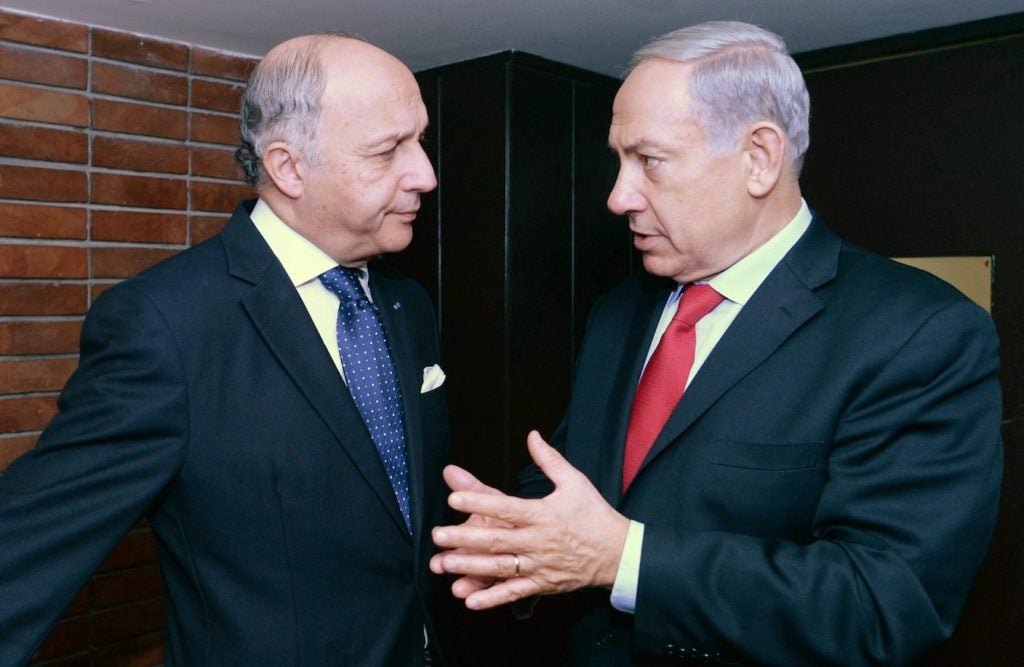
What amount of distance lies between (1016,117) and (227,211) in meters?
2.81

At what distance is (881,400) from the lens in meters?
1.36

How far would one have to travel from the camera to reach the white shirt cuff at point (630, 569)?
1.32 m

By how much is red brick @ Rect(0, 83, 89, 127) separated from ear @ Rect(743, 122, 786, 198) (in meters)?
2.26

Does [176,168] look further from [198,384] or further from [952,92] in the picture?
[952,92]

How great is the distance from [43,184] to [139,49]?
1.91 feet

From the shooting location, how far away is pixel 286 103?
1.80m

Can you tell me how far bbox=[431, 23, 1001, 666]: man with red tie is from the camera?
1297 mm

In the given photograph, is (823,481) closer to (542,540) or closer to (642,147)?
(542,540)

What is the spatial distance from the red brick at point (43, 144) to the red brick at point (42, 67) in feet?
0.51

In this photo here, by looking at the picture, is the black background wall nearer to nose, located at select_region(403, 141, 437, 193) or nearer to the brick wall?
the brick wall

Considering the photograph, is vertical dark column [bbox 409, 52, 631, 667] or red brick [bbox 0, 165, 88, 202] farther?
vertical dark column [bbox 409, 52, 631, 667]

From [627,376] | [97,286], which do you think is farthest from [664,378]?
[97,286]

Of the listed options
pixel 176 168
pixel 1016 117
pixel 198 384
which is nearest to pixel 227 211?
pixel 176 168

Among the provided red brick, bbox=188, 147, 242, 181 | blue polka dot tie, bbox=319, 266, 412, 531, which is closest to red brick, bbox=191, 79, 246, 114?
red brick, bbox=188, 147, 242, 181
